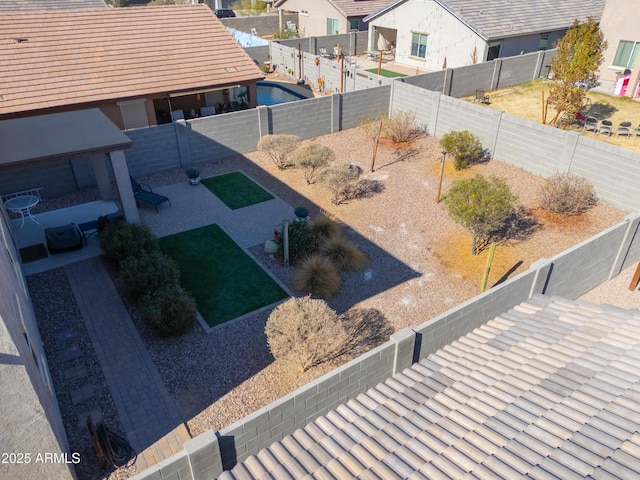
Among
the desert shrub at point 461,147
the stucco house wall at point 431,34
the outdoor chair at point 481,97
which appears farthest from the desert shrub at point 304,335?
the stucco house wall at point 431,34

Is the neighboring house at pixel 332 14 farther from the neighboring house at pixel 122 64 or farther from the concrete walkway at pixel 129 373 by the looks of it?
the concrete walkway at pixel 129 373

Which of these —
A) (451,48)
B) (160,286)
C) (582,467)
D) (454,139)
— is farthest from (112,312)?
(451,48)

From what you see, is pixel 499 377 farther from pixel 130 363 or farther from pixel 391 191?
pixel 391 191

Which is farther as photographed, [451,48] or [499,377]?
[451,48]

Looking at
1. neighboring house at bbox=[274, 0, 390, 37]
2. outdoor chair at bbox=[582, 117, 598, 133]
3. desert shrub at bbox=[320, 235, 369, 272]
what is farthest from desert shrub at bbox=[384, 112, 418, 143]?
neighboring house at bbox=[274, 0, 390, 37]

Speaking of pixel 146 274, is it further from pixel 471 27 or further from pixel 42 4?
pixel 42 4

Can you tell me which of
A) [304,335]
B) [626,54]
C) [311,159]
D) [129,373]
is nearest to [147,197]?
[311,159]

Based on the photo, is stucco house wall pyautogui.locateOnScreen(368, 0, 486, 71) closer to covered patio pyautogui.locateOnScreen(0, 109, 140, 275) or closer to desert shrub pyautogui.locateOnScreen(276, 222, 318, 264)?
desert shrub pyautogui.locateOnScreen(276, 222, 318, 264)
